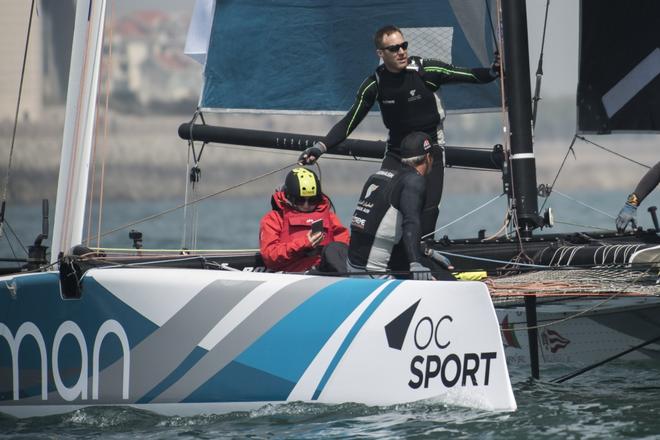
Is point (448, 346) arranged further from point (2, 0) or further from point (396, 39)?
point (2, 0)

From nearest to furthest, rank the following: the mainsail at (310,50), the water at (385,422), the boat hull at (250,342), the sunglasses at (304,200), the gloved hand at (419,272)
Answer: the water at (385,422)
the boat hull at (250,342)
the gloved hand at (419,272)
the sunglasses at (304,200)
the mainsail at (310,50)

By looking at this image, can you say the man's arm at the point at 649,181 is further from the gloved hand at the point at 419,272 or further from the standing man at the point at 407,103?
the gloved hand at the point at 419,272

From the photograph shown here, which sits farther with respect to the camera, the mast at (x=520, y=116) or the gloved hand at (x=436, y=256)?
the mast at (x=520, y=116)

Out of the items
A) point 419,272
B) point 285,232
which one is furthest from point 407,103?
point 419,272

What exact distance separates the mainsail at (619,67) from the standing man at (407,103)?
172 cm

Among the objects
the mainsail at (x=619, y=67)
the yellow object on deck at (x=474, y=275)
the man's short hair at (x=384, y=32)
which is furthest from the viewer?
the mainsail at (x=619, y=67)

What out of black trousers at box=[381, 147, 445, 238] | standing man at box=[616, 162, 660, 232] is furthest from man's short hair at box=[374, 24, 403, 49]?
standing man at box=[616, 162, 660, 232]

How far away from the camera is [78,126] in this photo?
21.4 ft

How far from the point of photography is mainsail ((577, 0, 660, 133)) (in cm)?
796

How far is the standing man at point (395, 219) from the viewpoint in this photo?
5648 millimetres

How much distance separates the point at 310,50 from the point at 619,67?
196cm

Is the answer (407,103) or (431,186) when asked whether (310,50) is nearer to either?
(407,103)

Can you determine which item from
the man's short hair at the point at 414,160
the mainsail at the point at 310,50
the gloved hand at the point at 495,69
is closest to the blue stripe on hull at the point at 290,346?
the man's short hair at the point at 414,160

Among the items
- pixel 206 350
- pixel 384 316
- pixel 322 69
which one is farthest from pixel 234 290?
pixel 322 69
